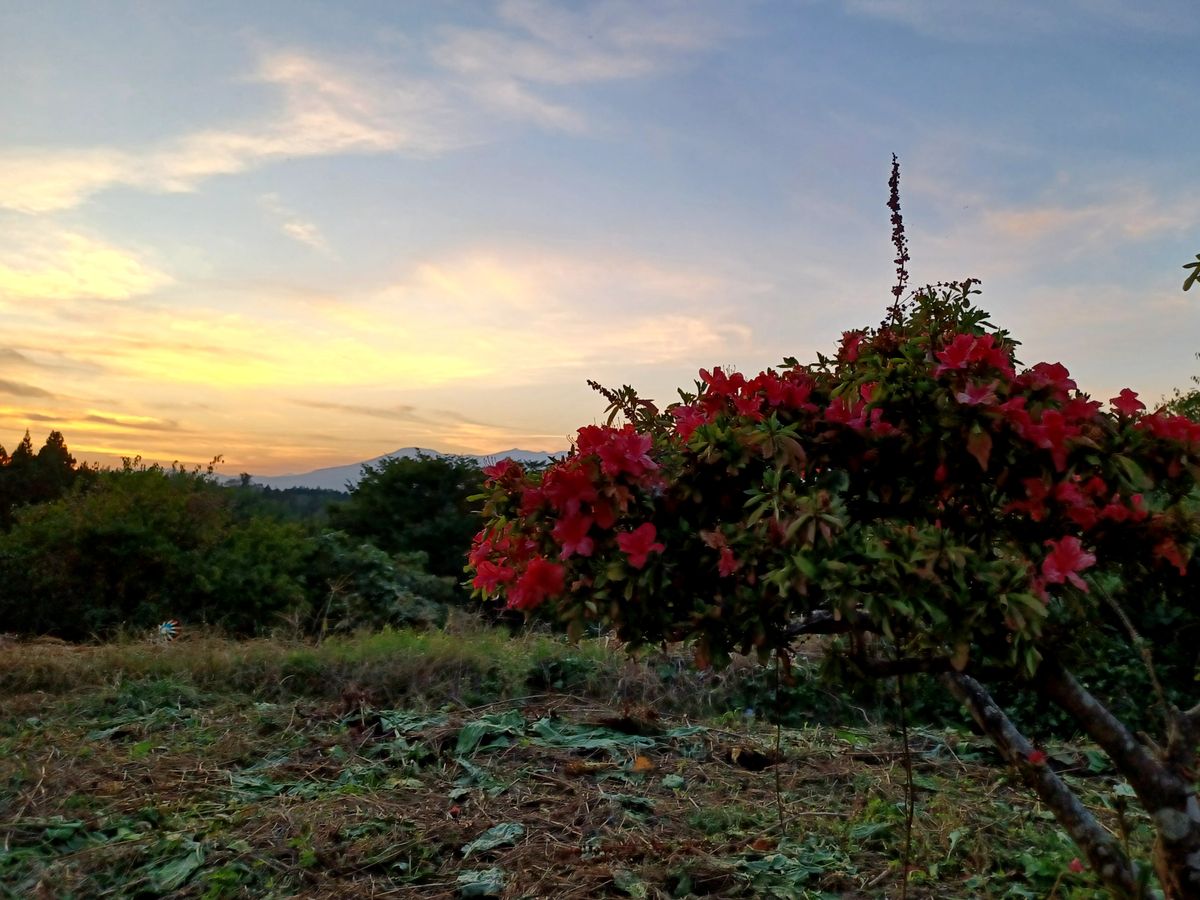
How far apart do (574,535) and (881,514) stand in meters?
0.88

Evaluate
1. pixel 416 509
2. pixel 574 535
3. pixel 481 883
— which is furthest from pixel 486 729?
pixel 416 509

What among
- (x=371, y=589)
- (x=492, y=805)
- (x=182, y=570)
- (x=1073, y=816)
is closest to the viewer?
(x=1073, y=816)

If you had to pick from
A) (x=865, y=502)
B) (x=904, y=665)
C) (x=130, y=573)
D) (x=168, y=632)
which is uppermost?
(x=865, y=502)

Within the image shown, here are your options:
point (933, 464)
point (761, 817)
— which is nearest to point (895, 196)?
point (933, 464)

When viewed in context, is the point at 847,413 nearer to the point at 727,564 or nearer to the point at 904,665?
the point at 727,564

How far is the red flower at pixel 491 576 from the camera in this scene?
2.73 m

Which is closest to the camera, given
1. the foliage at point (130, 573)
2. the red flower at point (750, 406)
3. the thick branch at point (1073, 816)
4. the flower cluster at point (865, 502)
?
the flower cluster at point (865, 502)

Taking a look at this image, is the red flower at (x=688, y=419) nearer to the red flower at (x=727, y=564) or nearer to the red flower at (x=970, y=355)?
the red flower at (x=727, y=564)

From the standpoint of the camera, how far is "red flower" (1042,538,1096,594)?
89.4 inches

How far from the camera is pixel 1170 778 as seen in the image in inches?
112

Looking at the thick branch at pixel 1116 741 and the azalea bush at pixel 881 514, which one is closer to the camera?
the azalea bush at pixel 881 514

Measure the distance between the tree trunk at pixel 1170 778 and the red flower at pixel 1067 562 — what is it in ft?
2.20

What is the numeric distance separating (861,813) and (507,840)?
5.33 feet

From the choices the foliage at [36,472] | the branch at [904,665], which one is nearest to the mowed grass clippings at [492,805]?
the branch at [904,665]
